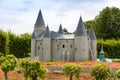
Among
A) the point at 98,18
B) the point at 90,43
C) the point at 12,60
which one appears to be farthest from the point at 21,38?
the point at 12,60

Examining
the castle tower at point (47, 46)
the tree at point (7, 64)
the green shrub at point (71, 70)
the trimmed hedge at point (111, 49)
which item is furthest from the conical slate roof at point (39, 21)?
the tree at point (7, 64)

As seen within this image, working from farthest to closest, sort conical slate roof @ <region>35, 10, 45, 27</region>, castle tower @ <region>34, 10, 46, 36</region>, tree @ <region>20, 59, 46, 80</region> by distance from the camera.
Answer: conical slate roof @ <region>35, 10, 45, 27</region>, castle tower @ <region>34, 10, 46, 36</region>, tree @ <region>20, 59, 46, 80</region>

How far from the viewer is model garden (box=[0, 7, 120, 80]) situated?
37906 millimetres

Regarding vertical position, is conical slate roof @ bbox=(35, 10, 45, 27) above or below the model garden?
above

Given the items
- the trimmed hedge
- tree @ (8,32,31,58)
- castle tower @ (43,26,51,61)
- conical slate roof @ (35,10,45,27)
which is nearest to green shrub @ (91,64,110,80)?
castle tower @ (43,26,51,61)

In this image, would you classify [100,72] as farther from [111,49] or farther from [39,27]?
[111,49]

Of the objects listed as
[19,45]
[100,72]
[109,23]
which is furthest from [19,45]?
[100,72]

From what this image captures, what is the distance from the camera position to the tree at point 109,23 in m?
89.8

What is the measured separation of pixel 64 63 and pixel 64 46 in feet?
34.3

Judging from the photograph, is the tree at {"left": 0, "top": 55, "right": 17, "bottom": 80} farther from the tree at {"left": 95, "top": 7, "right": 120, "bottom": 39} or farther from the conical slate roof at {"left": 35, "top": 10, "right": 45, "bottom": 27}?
the tree at {"left": 95, "top": 7, "right": 120, "bottom": 39}

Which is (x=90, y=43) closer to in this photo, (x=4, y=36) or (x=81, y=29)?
(x=81, y=29)

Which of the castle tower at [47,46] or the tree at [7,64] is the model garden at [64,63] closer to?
the tree at [7,64]

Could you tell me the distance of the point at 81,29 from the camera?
200 ft

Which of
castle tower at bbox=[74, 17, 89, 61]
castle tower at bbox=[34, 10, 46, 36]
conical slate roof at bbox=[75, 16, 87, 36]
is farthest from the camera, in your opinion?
castle tower at bbox=[34, 10, 46, 36]
